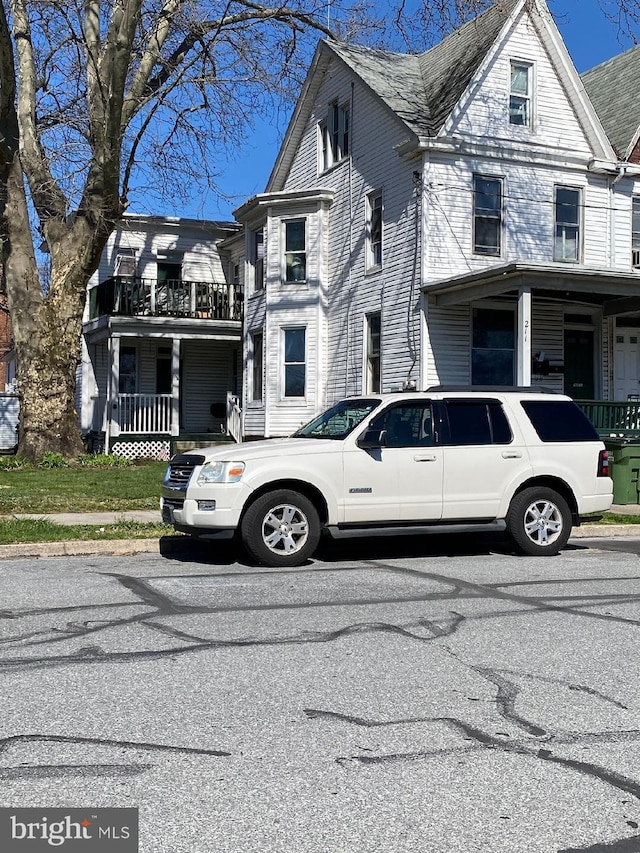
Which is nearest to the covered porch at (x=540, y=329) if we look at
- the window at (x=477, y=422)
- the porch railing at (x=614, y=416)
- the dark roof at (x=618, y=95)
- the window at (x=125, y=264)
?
the porch railing at (x=614, y=416)

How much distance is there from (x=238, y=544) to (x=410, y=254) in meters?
12.5

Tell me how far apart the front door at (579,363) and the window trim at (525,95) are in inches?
205

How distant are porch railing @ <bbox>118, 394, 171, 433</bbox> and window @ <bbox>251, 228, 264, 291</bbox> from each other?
443 centimetres

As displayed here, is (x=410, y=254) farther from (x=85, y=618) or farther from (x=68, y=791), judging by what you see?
(x=68, y=791)

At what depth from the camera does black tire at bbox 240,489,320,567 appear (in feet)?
33.4

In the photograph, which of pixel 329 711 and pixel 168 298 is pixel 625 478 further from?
pixel 168 298

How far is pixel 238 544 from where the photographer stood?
1182cm

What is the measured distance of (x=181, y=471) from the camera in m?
10.7

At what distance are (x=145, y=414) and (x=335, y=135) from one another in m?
10.0

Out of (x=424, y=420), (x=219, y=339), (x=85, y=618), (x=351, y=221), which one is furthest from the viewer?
(x=219, y=339)

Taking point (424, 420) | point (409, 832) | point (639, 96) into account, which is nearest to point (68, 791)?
point (409, 832)

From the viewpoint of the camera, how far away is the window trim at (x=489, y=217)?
22734mm

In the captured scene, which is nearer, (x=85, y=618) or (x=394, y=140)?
(x=85, y=618)

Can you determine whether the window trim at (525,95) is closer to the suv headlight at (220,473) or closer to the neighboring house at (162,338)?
the neighboring house at (162,338)
